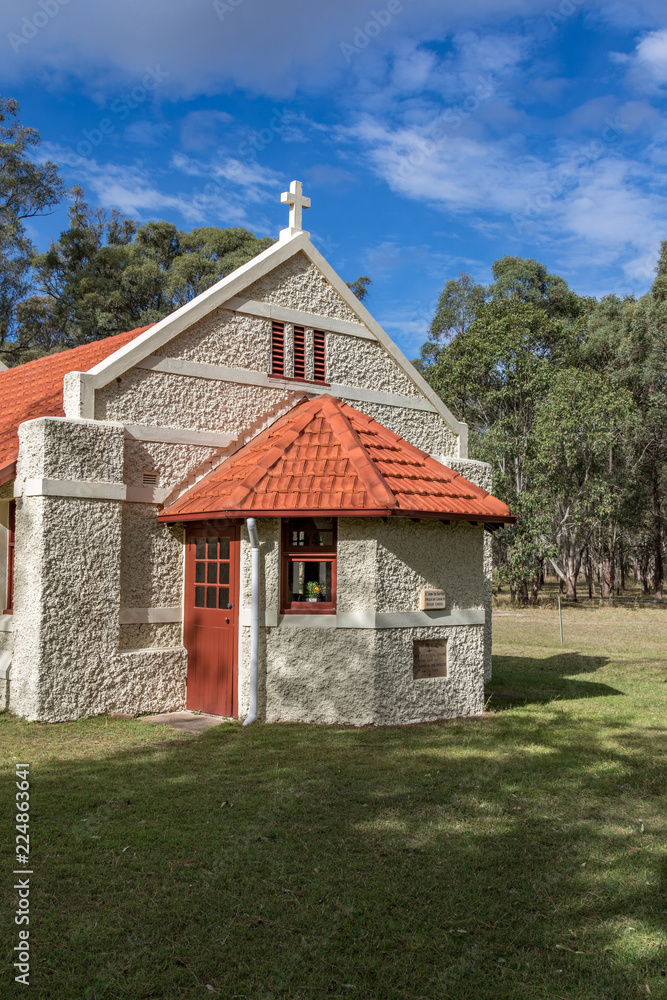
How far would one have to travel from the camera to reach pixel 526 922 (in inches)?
178

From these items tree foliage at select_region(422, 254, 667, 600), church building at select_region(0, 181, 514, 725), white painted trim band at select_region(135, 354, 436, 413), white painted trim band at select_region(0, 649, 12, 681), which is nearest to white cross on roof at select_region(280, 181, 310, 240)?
church building at select_region(0, 181, 514, 725)

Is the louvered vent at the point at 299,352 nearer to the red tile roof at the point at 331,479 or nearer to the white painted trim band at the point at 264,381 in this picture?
the white painted trim band at the point at 264,381

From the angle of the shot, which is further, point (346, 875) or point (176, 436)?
point (176, 436)

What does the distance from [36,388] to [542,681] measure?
1023cm

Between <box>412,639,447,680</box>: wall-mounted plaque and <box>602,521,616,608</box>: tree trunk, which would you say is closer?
<box>412,639,447,680</box>: wall-mounted plaque

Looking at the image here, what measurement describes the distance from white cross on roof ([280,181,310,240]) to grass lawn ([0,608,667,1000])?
26.1 ft

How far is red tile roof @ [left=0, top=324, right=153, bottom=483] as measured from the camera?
1113 cm

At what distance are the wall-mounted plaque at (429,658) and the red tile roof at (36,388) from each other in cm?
570

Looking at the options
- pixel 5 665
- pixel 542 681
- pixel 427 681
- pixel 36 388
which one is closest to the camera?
pixel 427 681

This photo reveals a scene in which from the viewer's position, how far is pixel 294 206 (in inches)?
517

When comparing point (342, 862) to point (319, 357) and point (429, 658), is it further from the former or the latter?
point (319, 357)

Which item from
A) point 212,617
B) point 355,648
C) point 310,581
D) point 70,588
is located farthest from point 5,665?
point 355,648

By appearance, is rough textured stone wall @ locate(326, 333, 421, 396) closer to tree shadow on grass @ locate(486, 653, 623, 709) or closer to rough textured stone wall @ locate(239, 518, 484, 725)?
rough textured stone wall @ locate(239, 518, 484, 725)

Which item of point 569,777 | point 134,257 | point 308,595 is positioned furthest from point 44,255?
point 569,777
